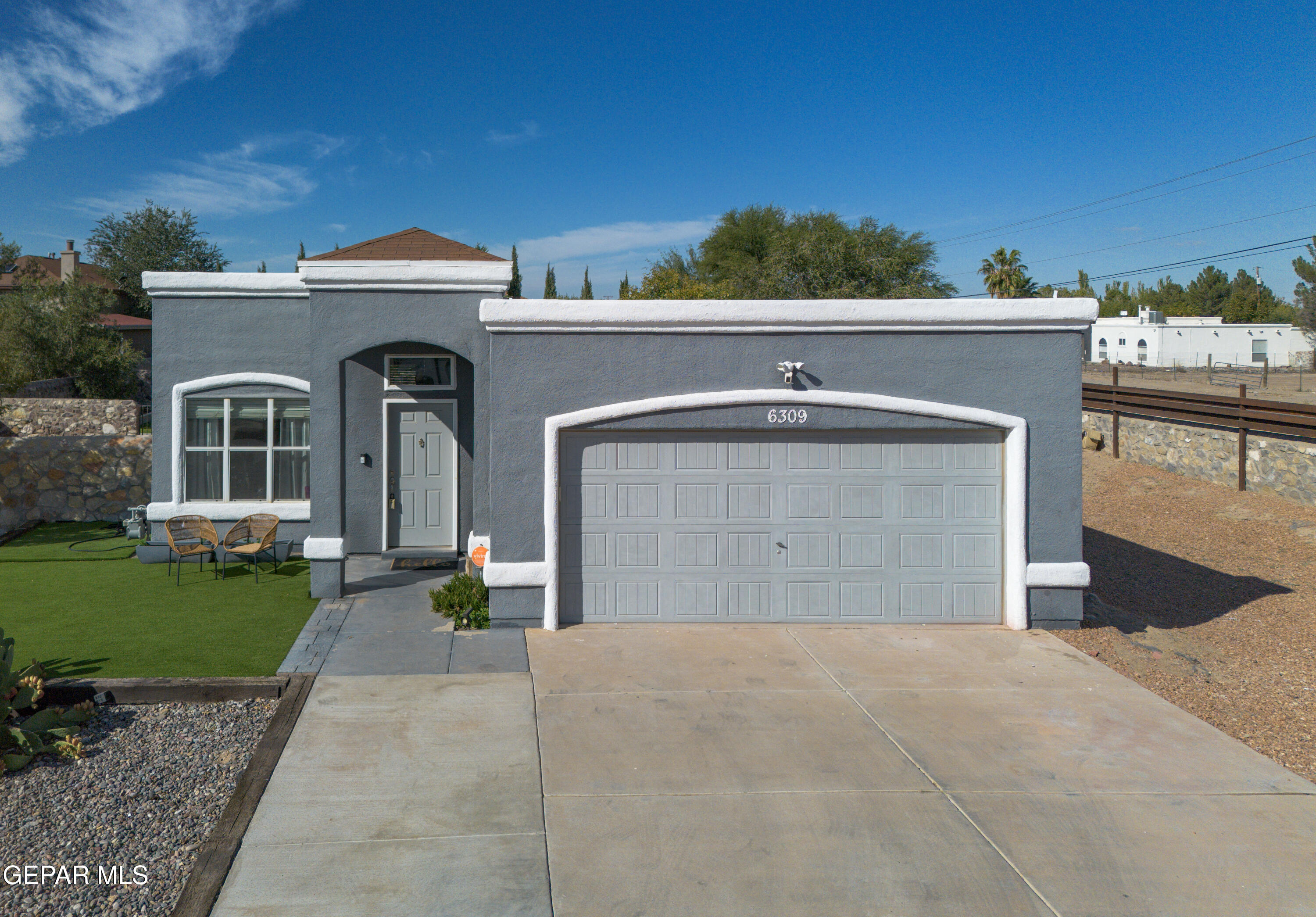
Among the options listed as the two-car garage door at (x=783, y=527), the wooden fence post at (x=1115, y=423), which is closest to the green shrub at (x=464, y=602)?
the two-car garage door at (x=783, y=527)

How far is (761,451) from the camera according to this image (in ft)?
33.2

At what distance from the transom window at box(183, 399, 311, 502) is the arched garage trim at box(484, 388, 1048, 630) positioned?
214 inches

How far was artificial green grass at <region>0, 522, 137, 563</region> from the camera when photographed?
44.6 ft

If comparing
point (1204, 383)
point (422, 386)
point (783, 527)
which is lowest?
point (783, 527)

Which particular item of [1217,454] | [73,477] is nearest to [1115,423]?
[1217,454]

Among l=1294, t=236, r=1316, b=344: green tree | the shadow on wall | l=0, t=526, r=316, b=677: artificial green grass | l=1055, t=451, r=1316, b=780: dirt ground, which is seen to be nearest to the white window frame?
l=0, t=526, r=316, b=677: artificial green grass

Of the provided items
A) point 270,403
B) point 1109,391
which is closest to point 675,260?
point 1109,391

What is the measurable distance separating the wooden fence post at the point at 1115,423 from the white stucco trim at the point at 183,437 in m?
18.8

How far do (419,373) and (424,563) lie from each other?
2.82 meters

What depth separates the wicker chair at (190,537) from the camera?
12.2 meters

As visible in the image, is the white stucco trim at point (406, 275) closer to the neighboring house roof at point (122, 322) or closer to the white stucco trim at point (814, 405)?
the white stucco trim at point (814, 405)

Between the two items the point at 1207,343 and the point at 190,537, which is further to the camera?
the point at 1207,343

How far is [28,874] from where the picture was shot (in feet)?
16.1

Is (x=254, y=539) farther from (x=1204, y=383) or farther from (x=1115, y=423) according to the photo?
(x=1204, y=383)
